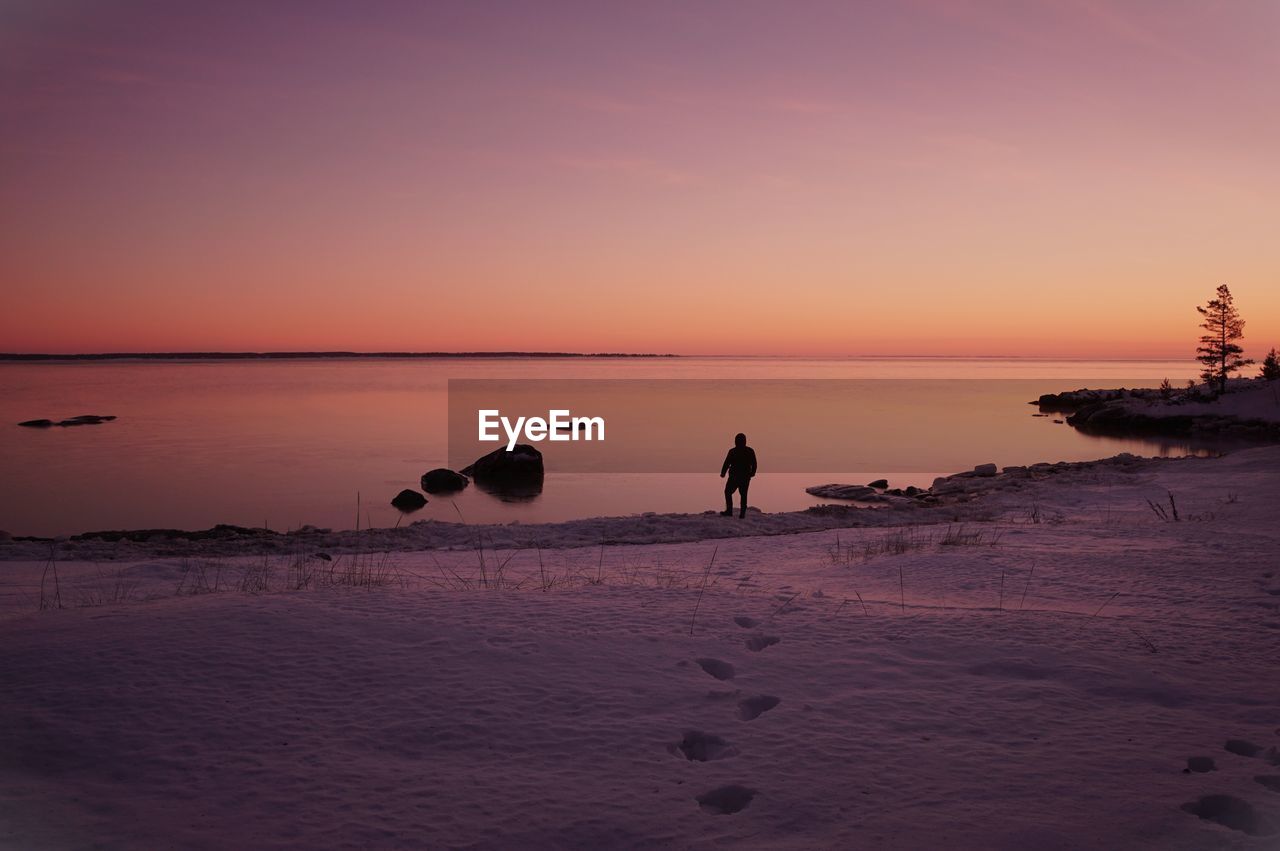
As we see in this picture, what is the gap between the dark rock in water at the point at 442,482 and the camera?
25.3 metres

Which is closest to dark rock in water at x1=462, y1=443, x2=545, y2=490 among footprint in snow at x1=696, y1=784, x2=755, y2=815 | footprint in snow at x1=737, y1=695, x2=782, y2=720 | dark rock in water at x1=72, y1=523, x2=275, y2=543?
dark rock in water at x1=72, y1=523, x2=275, y2=543

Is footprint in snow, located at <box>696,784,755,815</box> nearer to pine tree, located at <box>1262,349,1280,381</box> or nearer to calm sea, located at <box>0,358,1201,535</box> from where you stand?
calm sea, located at <box>0,358,1201,535</box>

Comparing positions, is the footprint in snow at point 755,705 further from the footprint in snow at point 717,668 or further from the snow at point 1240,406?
the snow at point 1240,406

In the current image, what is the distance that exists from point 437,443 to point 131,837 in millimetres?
35817

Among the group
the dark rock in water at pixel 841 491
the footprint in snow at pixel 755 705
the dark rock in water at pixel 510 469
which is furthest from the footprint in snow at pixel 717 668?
the dark rock in water at pixel 510 469

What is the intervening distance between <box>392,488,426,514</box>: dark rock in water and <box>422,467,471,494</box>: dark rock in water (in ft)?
6.78

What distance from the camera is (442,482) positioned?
2564cm

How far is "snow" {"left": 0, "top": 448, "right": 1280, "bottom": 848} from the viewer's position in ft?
12.2

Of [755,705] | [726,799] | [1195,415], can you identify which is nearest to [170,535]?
[755,705]

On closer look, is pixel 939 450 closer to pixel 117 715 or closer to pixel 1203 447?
pixel 1203 447

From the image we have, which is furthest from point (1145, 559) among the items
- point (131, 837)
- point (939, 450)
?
point (939, 450)

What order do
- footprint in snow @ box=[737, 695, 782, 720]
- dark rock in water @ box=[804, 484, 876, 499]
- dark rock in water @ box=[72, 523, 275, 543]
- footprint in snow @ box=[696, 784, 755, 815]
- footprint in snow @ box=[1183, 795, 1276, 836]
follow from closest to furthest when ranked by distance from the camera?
1. footprint in snow @ box=[1183, 795, 1276, 836]
2. footprint in snow @ box=[696, 784, 755, 815]
3. footprint in snow @ box=[737, 695, 782, 720]
4. dark rock in water @ box=[72, 523, 275, 543]
5. dark rock in water @ box=[804, 484, 876, 499]

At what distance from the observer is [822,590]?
8281 millimetres

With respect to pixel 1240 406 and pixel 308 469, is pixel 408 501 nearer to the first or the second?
pixel 308 469
